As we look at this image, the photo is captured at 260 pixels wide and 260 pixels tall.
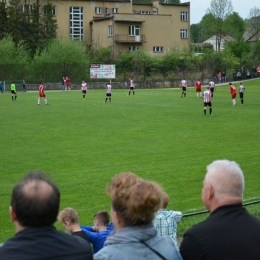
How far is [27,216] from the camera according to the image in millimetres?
3436

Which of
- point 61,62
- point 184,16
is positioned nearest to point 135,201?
point 61,62

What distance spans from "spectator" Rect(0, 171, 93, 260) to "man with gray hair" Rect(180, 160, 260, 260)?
0.84 meters

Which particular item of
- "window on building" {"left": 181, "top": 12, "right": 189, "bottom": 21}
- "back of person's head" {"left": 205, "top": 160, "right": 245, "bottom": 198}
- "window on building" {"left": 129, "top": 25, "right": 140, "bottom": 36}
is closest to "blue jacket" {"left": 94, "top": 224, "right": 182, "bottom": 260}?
"back of person's head" {"left": 205, "top": 160, "right": 245, "bottom": 198}

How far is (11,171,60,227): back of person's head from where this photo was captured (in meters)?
3.43

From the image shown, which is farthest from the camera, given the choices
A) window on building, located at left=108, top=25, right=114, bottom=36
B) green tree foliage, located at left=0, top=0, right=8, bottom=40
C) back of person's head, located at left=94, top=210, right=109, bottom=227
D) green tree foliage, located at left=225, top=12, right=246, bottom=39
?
green tree foliage, located at left=225, top=12, right=246, bottom=39

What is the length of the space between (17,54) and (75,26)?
767 inches

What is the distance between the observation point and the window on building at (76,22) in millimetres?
88812

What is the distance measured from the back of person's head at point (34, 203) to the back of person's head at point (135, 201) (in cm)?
42

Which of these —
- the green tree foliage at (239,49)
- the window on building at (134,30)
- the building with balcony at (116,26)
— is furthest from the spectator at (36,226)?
the green tree foliage at (239,49)

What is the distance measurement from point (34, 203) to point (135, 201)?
636 mm

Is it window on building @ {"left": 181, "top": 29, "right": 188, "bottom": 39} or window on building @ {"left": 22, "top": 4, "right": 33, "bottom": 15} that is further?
window on building @ {"left": 181, "top": 29, "right": 188, "bottom": 39}

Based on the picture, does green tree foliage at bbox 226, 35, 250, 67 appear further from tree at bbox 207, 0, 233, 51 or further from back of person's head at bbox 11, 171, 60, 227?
back of person's head at bbox 11, 171, 60, 227

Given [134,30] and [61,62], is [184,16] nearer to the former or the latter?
[134,30]

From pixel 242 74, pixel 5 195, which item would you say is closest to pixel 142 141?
pixel 5 195
